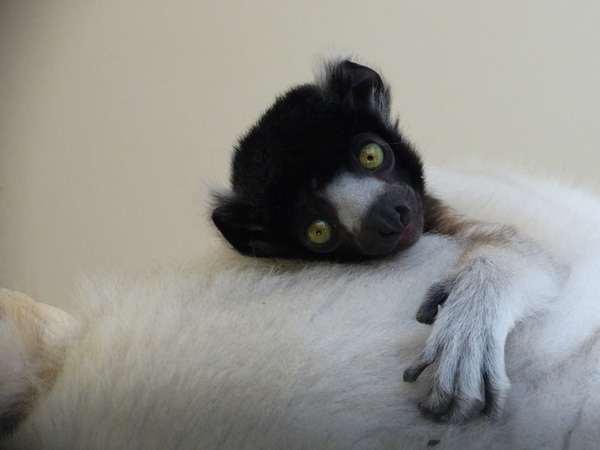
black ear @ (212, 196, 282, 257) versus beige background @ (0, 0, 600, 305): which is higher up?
beige background @ (0, 0, 600, 305)

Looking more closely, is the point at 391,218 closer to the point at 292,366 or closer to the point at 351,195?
the point at 351,195

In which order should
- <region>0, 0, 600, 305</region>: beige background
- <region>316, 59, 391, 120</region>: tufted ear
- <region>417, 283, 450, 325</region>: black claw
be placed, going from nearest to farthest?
<region>417, 283, 450, 325</region>: black claw → <region>0, 0, 600, 305</region>: beige background → <region>316, 59, 391, 120</region>: tufted ear

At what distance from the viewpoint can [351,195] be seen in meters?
1.06

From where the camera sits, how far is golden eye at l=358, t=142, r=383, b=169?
1.09 metres

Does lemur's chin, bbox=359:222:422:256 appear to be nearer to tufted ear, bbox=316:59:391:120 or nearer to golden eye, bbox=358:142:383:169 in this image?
golden eye, bbox=358:142:383:169

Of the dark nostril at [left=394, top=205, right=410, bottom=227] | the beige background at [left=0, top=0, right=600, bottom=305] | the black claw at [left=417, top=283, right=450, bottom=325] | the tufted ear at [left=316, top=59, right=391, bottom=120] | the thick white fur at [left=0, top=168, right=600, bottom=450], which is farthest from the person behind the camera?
the tufted ear at [left=316, top=59, right=391, bottom=120]

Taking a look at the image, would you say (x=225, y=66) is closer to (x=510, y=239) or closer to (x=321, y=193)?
(x=321, y=193)

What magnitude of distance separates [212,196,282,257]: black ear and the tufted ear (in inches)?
9.6

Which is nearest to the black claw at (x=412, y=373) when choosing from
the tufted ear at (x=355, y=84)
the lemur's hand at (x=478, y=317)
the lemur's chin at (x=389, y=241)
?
the lemur's hand at (x=478, y=317)

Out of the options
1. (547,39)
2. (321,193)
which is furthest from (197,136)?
(547,39)

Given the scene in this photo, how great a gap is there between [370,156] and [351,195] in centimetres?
8

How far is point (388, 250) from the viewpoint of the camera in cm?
99

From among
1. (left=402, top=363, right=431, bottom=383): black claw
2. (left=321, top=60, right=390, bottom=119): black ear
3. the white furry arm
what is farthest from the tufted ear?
(left=402, top=363, right=431, bottom=383): black claw

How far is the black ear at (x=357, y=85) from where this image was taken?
1169 mm
